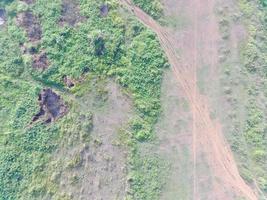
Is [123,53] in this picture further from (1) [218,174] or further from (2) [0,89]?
(1) [218,174]

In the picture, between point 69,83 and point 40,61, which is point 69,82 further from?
point 40,61

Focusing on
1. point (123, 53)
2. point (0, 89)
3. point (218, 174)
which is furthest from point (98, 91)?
point (218, 174)

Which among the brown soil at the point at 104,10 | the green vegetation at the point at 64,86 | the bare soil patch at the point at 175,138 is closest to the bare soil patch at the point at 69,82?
the green vegetation at the point at 64,86

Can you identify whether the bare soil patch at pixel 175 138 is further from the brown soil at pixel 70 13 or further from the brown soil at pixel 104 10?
the brown soil at pixel 70 13

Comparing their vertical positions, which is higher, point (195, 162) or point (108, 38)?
point (108, 38)

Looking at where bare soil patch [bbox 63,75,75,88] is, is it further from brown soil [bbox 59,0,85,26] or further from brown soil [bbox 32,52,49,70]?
brown soil [bbox 59,0,85,26]

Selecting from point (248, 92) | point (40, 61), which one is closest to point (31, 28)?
point (40, 61)
